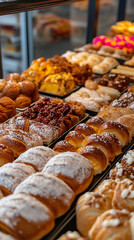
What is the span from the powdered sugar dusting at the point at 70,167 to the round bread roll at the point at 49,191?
108mm

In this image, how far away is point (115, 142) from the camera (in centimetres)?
198

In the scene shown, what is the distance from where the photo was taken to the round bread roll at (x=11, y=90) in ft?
8.74

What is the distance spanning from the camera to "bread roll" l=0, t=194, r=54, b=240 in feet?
3.82

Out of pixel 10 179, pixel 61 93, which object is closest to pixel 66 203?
pixel 10 179

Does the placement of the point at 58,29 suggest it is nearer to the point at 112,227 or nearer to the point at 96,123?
the point at 96,123

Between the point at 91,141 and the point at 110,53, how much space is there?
303 centimetres

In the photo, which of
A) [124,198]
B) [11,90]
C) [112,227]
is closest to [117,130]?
[124,198]

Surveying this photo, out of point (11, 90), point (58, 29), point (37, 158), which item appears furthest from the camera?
point (58, 29)

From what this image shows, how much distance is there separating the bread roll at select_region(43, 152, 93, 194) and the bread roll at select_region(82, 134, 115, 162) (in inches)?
10.9

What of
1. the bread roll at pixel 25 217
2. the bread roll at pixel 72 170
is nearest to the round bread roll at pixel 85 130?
the bread roll at pixel 72 170

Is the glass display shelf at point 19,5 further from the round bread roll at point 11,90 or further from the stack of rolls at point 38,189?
the stack of rolls at point 38,189

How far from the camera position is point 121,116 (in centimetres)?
245

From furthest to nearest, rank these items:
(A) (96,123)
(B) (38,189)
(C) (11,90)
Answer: (C) (11,90) → (A) (96,123) → (B) (38,189)

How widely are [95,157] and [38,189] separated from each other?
533 millimetres
